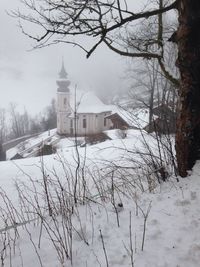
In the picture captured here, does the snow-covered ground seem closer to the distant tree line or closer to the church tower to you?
the church tower

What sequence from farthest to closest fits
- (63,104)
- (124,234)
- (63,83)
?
1. (63,83)
2. (63,104)
3. (124,234)

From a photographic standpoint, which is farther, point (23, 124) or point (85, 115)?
point (23, 124)

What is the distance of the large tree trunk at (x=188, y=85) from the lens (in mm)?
3361

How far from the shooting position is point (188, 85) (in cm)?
348

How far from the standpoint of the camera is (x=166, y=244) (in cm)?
237

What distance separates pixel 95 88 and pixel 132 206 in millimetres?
79783

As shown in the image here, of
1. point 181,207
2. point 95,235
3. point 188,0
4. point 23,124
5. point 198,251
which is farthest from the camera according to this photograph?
point 23,124

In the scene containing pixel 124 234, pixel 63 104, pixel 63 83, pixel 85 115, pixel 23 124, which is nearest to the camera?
pixel 124 234

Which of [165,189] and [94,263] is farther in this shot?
[165,189]

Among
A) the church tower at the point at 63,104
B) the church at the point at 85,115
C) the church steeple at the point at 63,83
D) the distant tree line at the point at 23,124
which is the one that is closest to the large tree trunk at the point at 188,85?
the church at the point at 85,115

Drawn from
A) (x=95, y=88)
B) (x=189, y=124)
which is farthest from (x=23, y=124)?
(x=189, y=124)

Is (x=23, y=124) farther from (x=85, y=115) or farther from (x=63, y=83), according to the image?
(x=85, y=115)

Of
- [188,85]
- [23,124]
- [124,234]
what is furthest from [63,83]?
[124,234]

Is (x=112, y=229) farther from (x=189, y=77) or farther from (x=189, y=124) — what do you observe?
(x=189, y=77)
